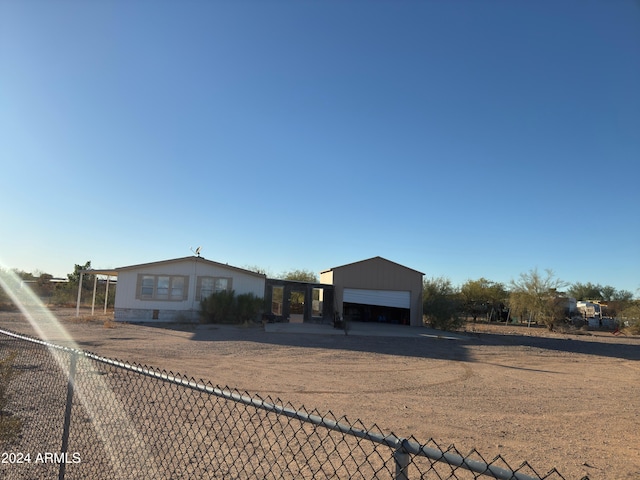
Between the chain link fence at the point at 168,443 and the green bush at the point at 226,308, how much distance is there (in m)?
16.0

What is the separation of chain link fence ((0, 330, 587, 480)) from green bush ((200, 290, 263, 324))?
16.0 metres

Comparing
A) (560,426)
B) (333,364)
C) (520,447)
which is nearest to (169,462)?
(520,447)

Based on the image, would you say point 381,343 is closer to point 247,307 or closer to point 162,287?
point 247,307

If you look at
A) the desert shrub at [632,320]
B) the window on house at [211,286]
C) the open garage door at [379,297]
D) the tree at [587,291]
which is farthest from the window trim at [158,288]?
the tree at [587,291]

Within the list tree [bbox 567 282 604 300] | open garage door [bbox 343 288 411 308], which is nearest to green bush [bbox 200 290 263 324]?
open garage door [bbox 343 288 411 308]

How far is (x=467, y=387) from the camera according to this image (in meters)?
9.64

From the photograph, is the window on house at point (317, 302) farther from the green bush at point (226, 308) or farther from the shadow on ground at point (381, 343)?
the shadow on ground at point (381, 343)

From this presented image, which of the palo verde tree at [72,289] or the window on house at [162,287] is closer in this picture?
the window on house at [162,287]

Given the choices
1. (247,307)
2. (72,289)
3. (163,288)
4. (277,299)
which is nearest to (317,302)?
(277,299)

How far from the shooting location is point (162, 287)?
2377 cm

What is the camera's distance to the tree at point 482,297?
141 ft

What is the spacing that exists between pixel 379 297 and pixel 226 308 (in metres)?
10.0

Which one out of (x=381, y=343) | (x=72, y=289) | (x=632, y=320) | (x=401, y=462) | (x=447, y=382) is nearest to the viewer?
(x=401, y=462)

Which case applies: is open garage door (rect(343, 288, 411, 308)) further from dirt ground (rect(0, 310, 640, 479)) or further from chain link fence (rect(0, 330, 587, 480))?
chain link fence (rect(0, 330, 587, 480))
